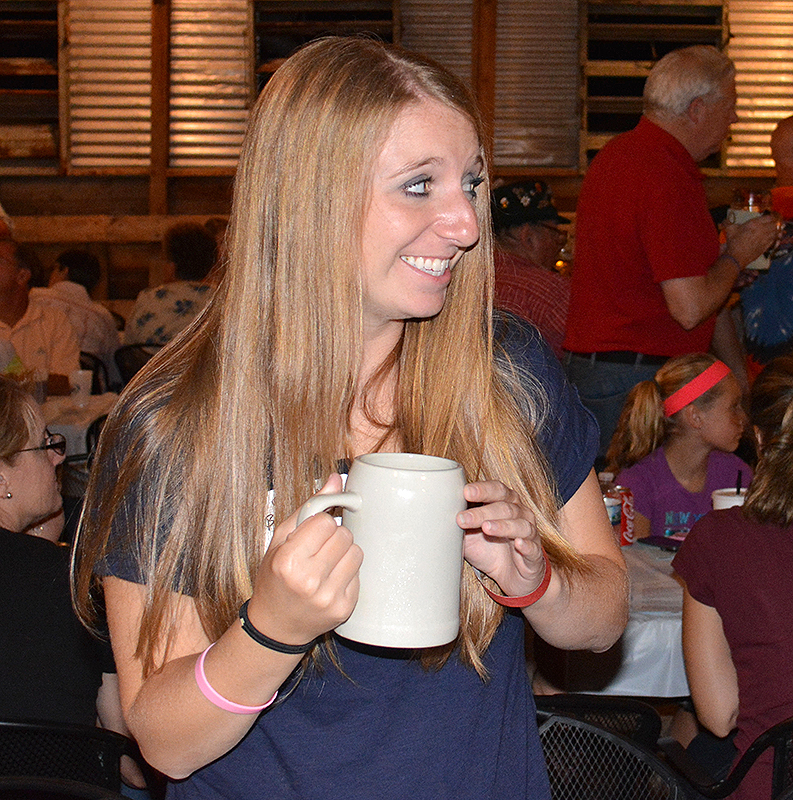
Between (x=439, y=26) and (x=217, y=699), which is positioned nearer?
(x=217, y=699)

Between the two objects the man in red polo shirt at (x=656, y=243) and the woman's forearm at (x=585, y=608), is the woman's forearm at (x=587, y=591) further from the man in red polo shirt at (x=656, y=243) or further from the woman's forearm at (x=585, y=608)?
the man in red polo shirt at (x=656, y=243)

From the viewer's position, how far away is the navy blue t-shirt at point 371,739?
1.19m

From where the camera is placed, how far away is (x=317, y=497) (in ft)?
3.10

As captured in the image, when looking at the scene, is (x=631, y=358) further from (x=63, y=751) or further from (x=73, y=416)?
(x=63, y=751)

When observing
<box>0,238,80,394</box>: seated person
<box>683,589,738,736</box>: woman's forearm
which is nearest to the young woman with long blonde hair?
<box>683,589,738,736</box>: woman's forearm

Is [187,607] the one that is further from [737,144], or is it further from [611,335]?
[737,144]

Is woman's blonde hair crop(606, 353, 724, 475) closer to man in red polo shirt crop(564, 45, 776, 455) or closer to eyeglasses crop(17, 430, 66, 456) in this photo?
man in red polo shirt crop(564, 45, 776, 455)

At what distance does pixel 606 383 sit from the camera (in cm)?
374

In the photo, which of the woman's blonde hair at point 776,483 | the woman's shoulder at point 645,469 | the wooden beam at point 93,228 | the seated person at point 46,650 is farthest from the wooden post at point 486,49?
the seated person at point 46,650

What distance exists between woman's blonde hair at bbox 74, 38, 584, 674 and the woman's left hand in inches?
5.2

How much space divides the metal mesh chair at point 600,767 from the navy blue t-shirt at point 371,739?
45 centimetres

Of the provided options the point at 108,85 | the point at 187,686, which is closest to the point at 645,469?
the point at 187,686

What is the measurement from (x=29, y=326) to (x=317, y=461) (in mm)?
4453

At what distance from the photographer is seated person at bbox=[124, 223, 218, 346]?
5.95 m
